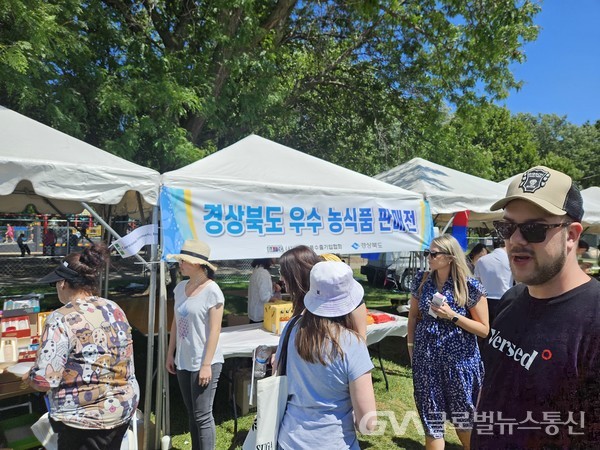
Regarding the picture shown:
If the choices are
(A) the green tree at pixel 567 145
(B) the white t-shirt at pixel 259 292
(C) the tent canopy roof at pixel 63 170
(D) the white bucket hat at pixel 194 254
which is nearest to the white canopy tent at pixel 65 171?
(C) the tent canopy roof at pixel 63 170

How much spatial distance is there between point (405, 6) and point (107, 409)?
357 inches

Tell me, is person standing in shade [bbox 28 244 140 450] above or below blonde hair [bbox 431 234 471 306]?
below

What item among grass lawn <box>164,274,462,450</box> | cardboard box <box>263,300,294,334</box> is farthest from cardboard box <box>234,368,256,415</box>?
cardboard box <box>263,300,294,334</box>

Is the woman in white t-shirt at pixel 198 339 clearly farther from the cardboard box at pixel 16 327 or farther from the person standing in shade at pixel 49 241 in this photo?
the person standing in shade at pixel 49 241

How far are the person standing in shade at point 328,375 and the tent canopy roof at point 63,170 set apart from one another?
2212mm

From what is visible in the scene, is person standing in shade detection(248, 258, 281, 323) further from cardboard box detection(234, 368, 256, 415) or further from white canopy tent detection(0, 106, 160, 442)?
white canopy tent detection(0, 106, 160, 442)

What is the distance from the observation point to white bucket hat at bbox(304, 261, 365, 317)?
71.4 inches

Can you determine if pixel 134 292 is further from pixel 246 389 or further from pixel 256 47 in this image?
pixel 256 47

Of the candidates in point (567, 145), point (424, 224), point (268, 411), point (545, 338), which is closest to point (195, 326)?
point (268, 411)

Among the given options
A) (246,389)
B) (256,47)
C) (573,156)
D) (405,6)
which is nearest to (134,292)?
(246,389)

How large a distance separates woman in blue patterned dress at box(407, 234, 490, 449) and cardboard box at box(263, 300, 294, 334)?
1687mm

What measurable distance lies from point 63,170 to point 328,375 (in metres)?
2.66

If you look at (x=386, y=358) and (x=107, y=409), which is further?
(x=386, y=358)

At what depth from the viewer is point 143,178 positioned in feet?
11.2
